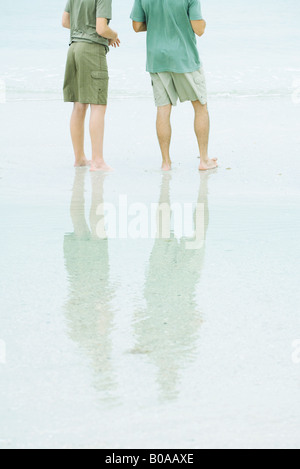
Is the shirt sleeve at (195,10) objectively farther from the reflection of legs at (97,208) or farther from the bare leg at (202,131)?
the reflection of legs at (97,208)

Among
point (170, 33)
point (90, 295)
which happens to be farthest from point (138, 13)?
point (90, 295)

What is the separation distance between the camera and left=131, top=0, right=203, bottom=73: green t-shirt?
681 cm

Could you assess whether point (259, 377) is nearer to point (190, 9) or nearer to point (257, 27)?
point (190, 9)

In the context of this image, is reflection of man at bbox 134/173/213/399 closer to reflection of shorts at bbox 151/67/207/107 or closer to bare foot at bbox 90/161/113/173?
bare foot at bbox 90/161/113/173

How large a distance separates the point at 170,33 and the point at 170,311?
392 centimetres

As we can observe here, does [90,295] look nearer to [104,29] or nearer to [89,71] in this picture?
[104,29]

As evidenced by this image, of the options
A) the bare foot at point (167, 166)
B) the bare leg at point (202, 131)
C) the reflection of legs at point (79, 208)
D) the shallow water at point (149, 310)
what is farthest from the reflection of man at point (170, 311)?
the bare leg at point (202, 131)

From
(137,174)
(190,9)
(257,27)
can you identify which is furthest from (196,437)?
(257,27)

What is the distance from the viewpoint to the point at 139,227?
5.02 meters

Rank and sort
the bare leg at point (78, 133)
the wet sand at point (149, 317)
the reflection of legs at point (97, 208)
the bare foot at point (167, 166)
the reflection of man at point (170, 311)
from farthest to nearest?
the bare leg at point (78, 133), the bare foot at point (167, 166), the reflection of legs at point (97, 208), the reflection of man at point (170, 311), the wet sand at point (149, 317)


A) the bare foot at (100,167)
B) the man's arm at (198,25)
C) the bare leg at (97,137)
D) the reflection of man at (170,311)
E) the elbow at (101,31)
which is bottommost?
the reflection of man at (170,311)

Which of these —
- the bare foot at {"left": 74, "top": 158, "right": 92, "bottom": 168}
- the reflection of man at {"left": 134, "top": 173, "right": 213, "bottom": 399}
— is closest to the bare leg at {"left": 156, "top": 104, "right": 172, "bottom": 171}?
the bare foot at {"left": 74, "top": 158, "right": 92, "bottom": 168}

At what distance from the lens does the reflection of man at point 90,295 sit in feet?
9.98

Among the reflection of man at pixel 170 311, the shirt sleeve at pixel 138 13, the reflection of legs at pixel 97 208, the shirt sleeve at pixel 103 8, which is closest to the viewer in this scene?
the reflection of man at pixel 170 311
